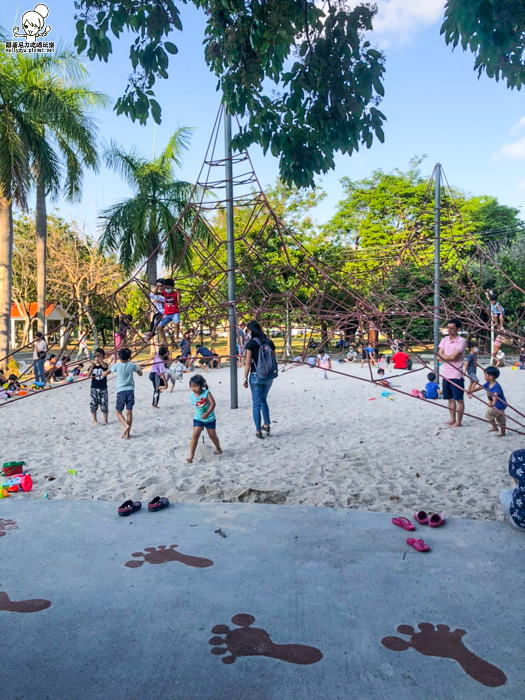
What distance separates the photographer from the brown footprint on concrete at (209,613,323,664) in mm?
2424

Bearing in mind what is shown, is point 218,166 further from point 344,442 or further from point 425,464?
point 425,464

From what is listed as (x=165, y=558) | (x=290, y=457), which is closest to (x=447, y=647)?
(x=165, y=558)

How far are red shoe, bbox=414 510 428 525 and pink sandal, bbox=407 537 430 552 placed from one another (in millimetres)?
447

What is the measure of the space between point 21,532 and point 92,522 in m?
0.52

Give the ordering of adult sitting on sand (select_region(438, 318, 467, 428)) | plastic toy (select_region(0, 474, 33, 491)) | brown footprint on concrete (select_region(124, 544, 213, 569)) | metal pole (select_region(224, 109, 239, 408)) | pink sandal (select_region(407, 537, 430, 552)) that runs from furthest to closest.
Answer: metal pole (select_region(224, 109, 239, 408)) → adult sitting on sand (select_region(438, 318, 467, 428)) → plastic toy (select_region(0, 474, 33, 491)) → pink sandal (select_region(407, 537, 430, 552)) → brown footprint on concrete (select_region(124, 544, 213, 569))

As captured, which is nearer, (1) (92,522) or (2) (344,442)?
(1) (92,522)

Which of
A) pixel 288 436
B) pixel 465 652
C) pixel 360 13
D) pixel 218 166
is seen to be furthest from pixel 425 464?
pixel 218 166

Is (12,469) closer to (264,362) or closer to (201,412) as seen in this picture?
(201,412)

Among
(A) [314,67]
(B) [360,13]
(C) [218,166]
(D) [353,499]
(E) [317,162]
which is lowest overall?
(D) [353,499]

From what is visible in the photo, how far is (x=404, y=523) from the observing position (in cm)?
396

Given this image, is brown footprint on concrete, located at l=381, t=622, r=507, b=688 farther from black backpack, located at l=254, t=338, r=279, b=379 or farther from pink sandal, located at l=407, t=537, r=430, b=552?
black backpack, located at l=254, t=338, r=279, b=379

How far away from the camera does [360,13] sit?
11.3 feet

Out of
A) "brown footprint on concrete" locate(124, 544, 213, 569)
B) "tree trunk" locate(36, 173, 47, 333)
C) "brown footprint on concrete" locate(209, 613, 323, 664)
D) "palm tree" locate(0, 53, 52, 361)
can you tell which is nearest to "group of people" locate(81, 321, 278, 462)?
"brown footprint on concrete" locate(124, 544, 213, 569)

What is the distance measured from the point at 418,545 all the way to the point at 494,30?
325 centimetres
